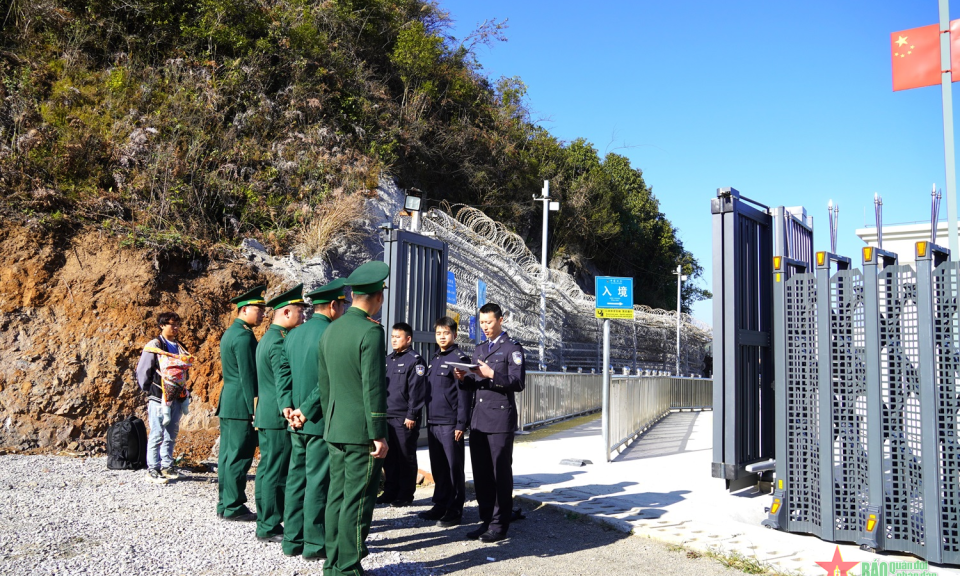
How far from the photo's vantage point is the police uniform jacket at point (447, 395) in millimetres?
6289

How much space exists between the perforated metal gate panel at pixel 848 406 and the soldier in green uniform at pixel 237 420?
4868 mm

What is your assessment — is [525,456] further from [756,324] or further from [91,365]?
[91,365]

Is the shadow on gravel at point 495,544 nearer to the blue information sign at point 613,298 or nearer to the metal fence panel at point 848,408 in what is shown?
the metal fence panel at point 848,408

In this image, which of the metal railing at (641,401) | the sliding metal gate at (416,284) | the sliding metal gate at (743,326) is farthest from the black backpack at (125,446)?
the sliding metal gate at (743,326)

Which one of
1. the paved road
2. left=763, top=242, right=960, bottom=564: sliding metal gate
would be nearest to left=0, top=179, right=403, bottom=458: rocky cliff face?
the paved road

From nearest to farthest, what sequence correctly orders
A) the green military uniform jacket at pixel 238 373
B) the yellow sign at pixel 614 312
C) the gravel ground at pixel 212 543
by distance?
the gravel ground at pixel 212 543 < the green military uniform jacket at pixel 238 373 < the yellow sign at pixel 614 312

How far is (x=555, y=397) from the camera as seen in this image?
46.7 feet

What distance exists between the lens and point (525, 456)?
386 inches

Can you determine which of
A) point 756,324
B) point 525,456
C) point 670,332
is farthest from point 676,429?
point 670,332

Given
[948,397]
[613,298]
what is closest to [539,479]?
[613,298]

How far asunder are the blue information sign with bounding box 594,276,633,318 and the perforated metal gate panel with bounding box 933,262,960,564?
5.16 m

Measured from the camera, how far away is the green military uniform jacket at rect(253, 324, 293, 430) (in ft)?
17.9

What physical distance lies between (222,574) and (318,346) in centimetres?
160

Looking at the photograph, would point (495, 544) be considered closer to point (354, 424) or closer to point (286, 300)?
Answer: point (354, 424)
